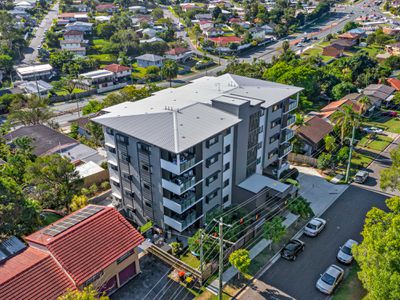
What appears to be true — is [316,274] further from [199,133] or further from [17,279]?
[17,279]

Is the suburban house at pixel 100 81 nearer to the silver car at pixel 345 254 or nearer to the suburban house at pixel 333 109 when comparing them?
the suburban house at pixel 333 109

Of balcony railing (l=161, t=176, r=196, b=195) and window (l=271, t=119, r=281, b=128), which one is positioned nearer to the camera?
balcony railing (l=161, t=176, r=196, b=195)

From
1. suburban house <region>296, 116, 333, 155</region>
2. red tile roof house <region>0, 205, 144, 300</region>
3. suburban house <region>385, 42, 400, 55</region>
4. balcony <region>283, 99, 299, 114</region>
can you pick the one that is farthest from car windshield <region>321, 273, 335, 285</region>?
suburban house <region>385, 42, 400, 55</region>

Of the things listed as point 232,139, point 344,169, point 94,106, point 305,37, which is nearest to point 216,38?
point 305,37

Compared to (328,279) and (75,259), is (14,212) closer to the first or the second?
(75,259)

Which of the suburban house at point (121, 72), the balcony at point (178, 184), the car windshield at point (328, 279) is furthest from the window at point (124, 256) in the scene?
the suburban house at point (121, 72)

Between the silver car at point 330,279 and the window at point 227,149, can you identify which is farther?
the window at point 227,149

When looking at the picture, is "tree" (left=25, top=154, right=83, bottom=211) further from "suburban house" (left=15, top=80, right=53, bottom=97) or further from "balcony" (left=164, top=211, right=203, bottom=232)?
"suburban house" (left=15, top=80, right=53, bottom=97)
